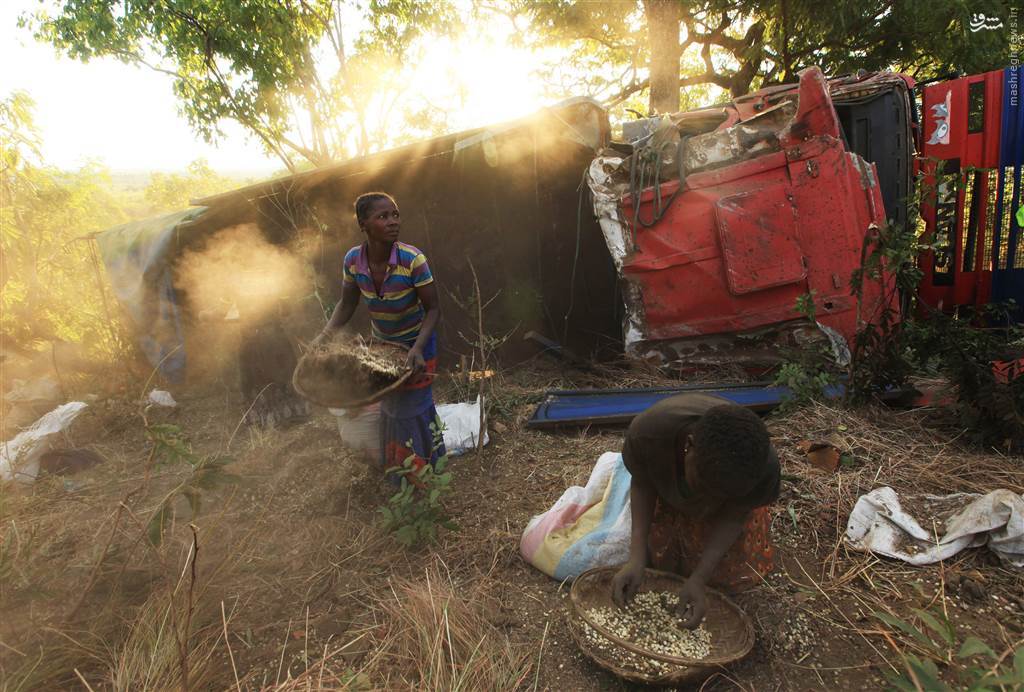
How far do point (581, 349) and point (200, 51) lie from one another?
9502 mm

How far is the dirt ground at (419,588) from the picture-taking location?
1.90 meters

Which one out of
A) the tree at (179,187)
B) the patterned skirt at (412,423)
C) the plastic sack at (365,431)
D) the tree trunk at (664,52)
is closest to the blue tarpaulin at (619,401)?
the patterned skirt at (412,423)

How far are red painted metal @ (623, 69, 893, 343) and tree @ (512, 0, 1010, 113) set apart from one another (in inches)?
162

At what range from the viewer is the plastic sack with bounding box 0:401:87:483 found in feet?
13.8

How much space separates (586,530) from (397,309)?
1.49 metres

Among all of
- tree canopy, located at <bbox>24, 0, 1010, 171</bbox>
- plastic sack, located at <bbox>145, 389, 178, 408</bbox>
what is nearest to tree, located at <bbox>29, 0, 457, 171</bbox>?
tree canopy, located at <bbox>24, 0, 1010, 171</bbox>

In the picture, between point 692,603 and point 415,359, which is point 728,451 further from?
point 415,359

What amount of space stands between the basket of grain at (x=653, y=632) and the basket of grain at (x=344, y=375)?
48.8 inches

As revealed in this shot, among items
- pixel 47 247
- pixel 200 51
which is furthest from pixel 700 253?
pixel 200 51

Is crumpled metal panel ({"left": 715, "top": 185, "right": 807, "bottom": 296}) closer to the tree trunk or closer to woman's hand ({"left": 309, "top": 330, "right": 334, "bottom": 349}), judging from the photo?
woman's hand ({"left": 309, "top": 330, "right": 334, "bottom": 349})

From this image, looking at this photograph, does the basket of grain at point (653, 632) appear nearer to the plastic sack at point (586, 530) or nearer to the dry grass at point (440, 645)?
the plastic sack at point (586, 530)

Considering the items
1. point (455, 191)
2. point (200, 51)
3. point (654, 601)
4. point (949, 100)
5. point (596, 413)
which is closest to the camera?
point (654, 601)

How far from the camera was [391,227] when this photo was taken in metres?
2.71

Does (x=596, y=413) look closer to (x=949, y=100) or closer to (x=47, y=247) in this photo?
(x=949, y=100)
